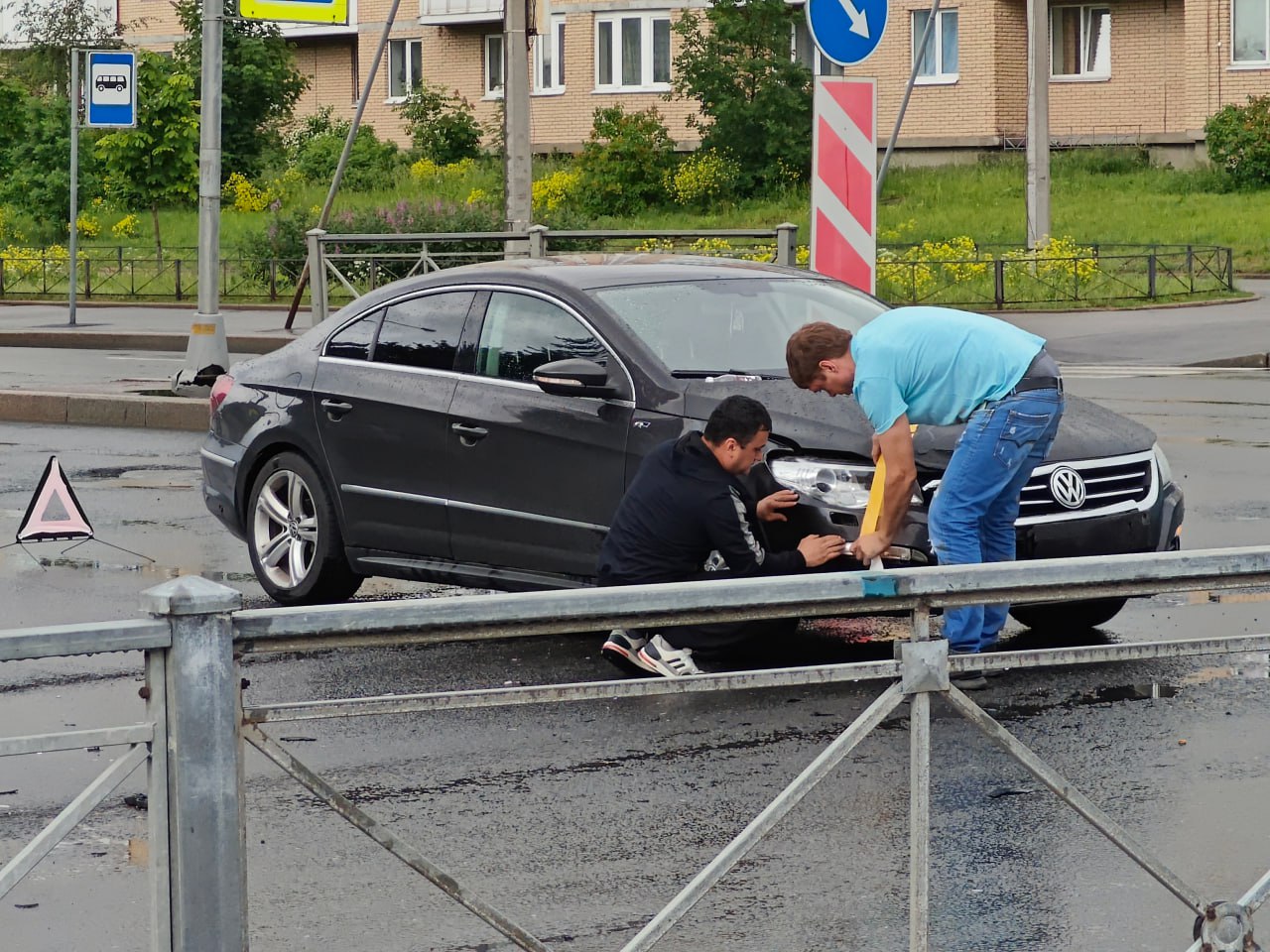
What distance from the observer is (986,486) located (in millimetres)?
6949

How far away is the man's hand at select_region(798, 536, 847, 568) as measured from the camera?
6863 mm

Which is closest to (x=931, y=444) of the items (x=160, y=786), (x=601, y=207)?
(x=160, y=786)

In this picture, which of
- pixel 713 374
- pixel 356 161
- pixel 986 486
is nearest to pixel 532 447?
pixel 713 374

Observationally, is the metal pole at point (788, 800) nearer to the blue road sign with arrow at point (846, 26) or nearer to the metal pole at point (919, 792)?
the metal pole at point (919, 792)

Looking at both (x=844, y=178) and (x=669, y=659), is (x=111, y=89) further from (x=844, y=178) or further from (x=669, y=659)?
(x=669, y=659)

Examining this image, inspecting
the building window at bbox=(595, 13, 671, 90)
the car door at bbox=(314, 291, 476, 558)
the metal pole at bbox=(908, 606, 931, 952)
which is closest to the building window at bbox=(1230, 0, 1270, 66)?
the building window at bbox=(595, 13, 671, 90)

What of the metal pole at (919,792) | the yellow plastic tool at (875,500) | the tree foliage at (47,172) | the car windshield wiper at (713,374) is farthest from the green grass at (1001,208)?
the metal pole at (919,792)

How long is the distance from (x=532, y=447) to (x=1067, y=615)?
87.4 inches

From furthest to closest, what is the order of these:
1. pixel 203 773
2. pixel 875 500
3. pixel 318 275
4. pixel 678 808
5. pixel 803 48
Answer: pixel 803 48
pixel 318 275
pixel 875 500
pixel 678 808
pixel 203 773

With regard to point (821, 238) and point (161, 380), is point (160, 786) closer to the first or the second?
point (821, 238)

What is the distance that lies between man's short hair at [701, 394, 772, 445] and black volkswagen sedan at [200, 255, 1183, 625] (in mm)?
275

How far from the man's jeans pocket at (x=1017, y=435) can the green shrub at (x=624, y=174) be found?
114 feet

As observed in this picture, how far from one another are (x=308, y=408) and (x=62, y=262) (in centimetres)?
2858

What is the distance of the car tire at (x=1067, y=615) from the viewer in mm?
8070
